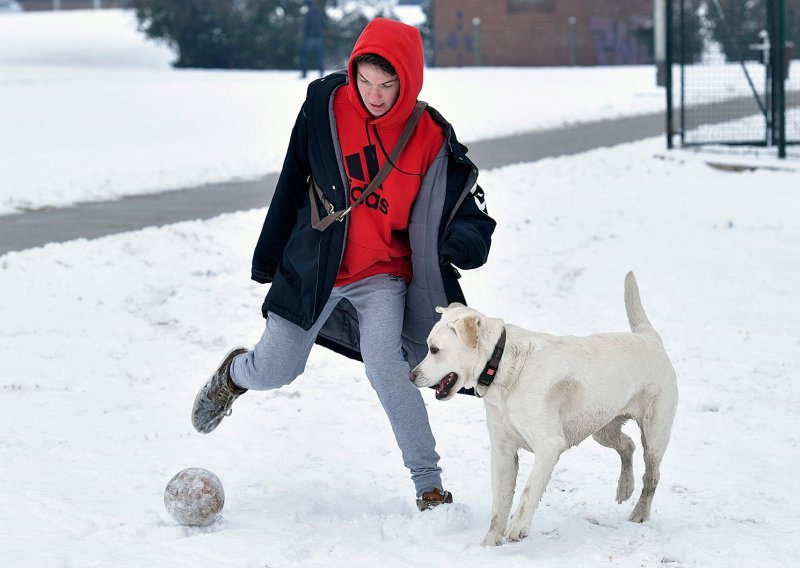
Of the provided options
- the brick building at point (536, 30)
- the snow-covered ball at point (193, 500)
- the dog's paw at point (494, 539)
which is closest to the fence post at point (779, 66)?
the dog's paw at point (494, 539)

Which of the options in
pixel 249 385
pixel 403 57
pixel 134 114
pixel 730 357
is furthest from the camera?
pixel 134 114

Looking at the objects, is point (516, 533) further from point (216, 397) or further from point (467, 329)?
point (216, 397)

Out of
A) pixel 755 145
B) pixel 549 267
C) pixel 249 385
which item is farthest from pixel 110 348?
pixel 755 145

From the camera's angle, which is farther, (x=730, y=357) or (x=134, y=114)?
(x=134, y=114)

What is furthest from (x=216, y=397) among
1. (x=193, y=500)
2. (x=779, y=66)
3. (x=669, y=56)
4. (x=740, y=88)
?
(x=740, y=88)

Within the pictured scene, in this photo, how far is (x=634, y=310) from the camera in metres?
4.36

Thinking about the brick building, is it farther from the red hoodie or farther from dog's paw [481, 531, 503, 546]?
dog's paw [481, 531, 503, 546]

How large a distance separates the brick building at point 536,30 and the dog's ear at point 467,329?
118ft

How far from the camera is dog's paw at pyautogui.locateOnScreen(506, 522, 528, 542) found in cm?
394

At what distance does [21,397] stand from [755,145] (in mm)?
10665

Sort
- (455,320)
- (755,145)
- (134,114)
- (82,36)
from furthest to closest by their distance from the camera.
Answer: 1. (82,36)
2. (134,114)
3. (755,145)
4. (455,320)

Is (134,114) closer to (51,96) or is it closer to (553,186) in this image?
(51,96)

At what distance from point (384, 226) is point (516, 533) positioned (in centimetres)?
117

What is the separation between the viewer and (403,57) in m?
4.03
